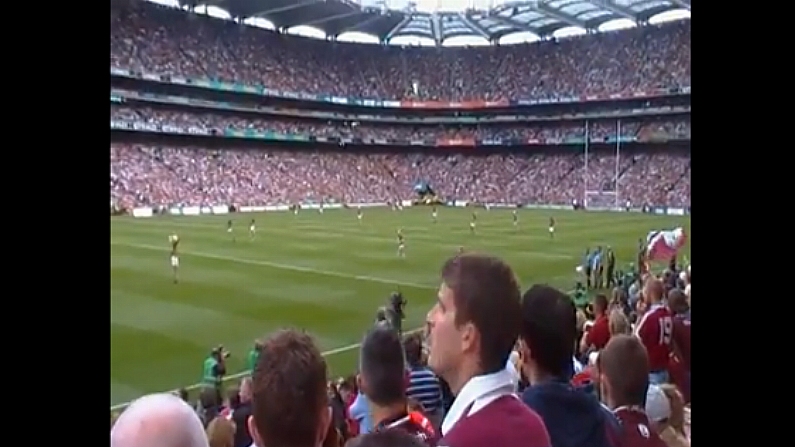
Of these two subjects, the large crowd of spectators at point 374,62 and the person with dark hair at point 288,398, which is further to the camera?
the large crowd of spectators at point 374,62

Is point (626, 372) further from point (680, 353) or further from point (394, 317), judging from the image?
point (394, 317)

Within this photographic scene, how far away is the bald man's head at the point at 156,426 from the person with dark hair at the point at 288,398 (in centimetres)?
12

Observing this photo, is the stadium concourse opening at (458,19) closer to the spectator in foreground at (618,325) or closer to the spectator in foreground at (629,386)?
the spectator in foreground at (618,325)

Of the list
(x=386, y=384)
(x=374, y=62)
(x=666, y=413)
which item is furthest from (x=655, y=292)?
(x=374, y=62)

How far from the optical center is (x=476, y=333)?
1.23 m

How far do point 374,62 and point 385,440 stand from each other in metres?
7.58

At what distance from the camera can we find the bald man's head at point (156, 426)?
34.9 inches

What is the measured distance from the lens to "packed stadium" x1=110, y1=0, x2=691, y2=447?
49.1 inches

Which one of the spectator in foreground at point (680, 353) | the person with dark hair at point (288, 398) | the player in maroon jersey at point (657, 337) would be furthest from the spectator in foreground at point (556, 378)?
the spectator in foreground at point (680, 353)

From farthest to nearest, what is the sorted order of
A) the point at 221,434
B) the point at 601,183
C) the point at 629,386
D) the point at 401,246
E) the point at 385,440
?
the point at 601,183
the point at 401,246
the point at 221,434
the point at 629,386
the point at 385,440

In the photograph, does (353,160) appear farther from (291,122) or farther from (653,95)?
(653,95)
